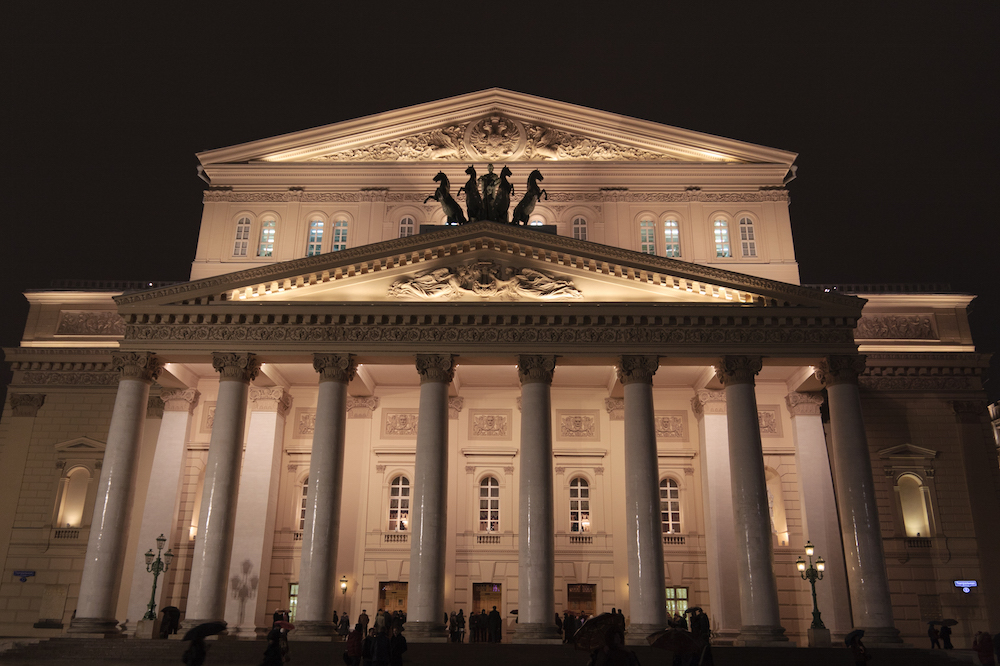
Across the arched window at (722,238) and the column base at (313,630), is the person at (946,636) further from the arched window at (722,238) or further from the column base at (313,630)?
the column base at (313,630)

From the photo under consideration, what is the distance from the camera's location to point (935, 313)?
35.0m

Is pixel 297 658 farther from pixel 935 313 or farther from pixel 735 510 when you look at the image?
pixel 935 313

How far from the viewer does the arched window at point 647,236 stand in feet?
120

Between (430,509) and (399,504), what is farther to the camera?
(399,504)

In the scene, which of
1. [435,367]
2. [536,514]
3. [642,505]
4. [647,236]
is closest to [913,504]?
[642,505]

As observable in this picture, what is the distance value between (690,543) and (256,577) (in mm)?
16456

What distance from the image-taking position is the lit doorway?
3216 centimetres

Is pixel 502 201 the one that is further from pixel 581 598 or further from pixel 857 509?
pixel 857 509

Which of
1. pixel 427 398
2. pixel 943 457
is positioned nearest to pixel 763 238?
pixel 943 457

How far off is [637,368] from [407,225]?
13854 mm

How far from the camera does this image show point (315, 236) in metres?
37.3

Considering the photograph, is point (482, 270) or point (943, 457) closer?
point (482, 270)

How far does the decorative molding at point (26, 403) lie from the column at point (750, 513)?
2762 centimetres

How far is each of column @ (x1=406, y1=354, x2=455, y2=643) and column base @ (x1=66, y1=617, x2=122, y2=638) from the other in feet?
29.8
